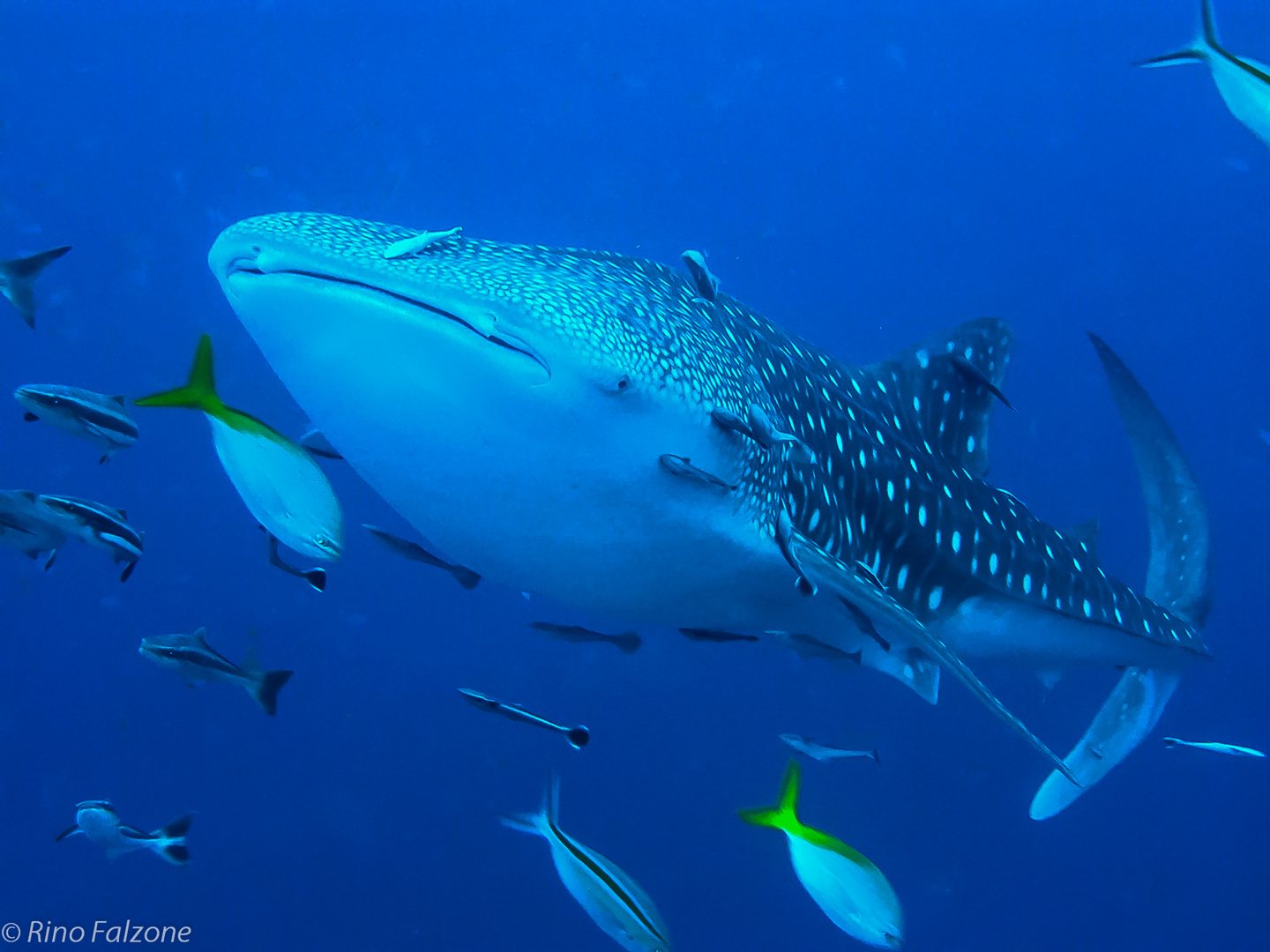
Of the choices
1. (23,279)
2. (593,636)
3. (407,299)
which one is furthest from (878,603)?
(23,279)

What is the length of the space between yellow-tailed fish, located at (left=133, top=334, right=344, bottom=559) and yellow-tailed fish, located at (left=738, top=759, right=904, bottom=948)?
1961 millimetres

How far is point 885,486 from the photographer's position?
134 inches

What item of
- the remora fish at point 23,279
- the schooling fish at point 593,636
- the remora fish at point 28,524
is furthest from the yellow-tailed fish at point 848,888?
the remora fish at point 23,279

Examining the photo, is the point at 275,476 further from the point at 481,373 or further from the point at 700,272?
the point at 700,272

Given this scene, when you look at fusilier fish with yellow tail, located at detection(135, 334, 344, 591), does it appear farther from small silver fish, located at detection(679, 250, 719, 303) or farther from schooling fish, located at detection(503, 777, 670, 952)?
small silver fish, located at detection(679, 250, 719, 303)

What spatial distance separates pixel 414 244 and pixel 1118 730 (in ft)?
17.2

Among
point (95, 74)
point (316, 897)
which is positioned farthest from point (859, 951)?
point (95, 74)

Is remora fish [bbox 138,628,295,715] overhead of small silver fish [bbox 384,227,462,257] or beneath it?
beneath

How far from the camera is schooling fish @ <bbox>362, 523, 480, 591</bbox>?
2660mm

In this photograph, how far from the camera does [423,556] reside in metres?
2.80

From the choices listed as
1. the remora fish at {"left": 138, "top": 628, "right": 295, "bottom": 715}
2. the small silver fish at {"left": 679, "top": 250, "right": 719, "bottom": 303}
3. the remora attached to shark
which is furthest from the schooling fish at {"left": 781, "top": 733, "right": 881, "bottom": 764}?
the remora fish at {"left": 138, "top": 628, "right": 295, "bottom": 715}

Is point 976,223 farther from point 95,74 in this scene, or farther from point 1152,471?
point 95,74

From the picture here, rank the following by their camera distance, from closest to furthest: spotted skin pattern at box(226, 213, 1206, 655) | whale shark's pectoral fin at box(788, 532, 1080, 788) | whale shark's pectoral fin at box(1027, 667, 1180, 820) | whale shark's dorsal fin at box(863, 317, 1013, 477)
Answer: spotted skin pattern at box(226, 213, 1206, 655)
whale shark's pectoral fin at box(788, 532, 1080, 788)
whale shark's dorsal fin at box(863, 317, 1013, 477)
whale shark's pectoral fin at box(1027, 667, 1180, 820)

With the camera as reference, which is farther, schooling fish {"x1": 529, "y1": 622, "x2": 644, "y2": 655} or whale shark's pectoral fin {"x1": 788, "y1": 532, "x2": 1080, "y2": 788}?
schooling fish {"x1": 529, "y1": 622, "x2": 644, "y2": 655}
